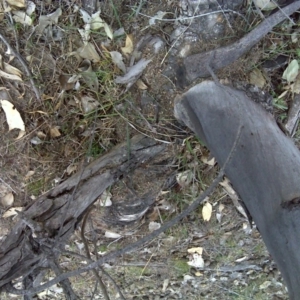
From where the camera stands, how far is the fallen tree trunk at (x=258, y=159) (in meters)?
0.92

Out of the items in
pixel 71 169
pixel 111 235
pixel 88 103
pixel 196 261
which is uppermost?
pixel 88 103

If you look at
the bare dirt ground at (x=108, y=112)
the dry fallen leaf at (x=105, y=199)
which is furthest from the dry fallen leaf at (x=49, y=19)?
the dry fallen leaf at (x=105, y=199)

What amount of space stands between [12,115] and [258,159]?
1.00 metres

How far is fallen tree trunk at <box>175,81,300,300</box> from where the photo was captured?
0.92 m

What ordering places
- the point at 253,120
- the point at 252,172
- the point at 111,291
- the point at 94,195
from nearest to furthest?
the point at 252,172
the point at 253,120
the point at 94,195
the point at 111,291

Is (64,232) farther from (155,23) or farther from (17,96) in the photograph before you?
(155,23)

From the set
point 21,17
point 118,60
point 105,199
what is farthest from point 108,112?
point 21,17

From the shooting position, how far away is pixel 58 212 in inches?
52.6

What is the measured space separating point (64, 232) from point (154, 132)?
535mm

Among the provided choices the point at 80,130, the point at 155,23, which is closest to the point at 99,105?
the point at 80,130

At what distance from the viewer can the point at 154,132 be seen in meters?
1.65

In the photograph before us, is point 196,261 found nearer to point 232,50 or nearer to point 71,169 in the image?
point 71,169

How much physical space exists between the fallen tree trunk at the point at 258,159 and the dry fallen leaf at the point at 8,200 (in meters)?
0.82

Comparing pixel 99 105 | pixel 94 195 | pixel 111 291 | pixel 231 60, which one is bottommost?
pixel 111 291
